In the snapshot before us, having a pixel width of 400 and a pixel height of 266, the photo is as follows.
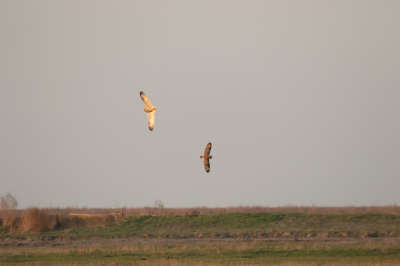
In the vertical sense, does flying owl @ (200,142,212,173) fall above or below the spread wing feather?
below

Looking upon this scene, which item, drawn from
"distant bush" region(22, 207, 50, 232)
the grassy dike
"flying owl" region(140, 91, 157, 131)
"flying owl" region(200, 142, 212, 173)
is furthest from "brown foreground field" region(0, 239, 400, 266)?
"distant bush" region(22, 207, 50, 232)

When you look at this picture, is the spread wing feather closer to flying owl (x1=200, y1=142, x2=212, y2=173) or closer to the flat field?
flying owl (x1=200, y1=142, x2=212, y2=173)

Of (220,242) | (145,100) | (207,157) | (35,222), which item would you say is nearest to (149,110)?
(145,100)

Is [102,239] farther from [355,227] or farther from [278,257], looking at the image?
[355,227]

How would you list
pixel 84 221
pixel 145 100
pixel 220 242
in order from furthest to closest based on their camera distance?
pixel 84 221
pixel 220 242
pixel 145 100

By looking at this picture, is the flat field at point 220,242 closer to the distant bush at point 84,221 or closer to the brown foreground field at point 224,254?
the brown foreground field at point 224,254

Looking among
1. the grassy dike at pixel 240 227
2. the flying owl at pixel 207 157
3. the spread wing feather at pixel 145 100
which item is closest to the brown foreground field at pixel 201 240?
the grassy dike at pixel 240 227

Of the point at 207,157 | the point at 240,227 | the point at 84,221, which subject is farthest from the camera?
the point at 84,221

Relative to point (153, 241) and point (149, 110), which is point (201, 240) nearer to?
point (153, 241)

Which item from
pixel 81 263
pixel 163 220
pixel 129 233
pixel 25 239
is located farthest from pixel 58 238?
pixel 81 263

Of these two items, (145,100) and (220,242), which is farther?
(220,242)

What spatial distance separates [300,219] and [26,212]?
2681 cm

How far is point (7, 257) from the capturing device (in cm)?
2928

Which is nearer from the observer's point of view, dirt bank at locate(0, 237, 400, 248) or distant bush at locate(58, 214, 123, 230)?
dirt bank at locate(0, 237, 400, 248)
